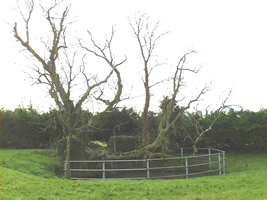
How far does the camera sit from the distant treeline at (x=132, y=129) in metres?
19.7

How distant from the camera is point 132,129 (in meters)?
22.3

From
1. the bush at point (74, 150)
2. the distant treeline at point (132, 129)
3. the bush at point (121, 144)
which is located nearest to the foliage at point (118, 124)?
the distant treeline at point (132, 129)

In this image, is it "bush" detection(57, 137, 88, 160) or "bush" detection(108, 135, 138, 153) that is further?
"bush" detection(108, 135, 138, 153)

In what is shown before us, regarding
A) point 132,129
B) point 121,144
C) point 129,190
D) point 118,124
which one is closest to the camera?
point 129,190

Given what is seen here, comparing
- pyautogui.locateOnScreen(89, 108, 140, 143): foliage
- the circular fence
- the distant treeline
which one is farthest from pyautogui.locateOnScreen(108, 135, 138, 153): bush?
pyautogui.locateOnScreen(89, 108, 140, 143): foliage

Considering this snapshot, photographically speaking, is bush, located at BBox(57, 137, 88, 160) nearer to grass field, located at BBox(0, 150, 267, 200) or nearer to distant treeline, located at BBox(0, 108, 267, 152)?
distant treeline, located at BBox(0, 108, 267, 152)

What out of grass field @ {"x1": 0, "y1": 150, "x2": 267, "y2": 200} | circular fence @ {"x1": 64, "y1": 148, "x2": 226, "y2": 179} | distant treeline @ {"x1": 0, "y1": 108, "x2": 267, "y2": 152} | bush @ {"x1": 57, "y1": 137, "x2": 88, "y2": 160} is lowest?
circular fence @ {"x1": 64, "y1": 148, "x2": 226, "y2": 179}

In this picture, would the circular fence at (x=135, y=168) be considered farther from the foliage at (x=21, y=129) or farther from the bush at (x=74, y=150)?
the foliage at (x=21, y=129)

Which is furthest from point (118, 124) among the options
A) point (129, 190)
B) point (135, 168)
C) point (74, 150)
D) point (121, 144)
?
point (129, 190)

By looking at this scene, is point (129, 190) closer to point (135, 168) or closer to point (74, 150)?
point (74, 150)

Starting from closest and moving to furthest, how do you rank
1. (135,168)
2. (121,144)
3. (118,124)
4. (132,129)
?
(135,168) → (121,144) → (118,124) → (132,129)

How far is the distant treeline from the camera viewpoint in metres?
19.7

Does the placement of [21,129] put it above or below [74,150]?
above

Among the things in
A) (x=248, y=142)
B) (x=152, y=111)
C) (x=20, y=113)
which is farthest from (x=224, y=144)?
(x=20, y=113)
